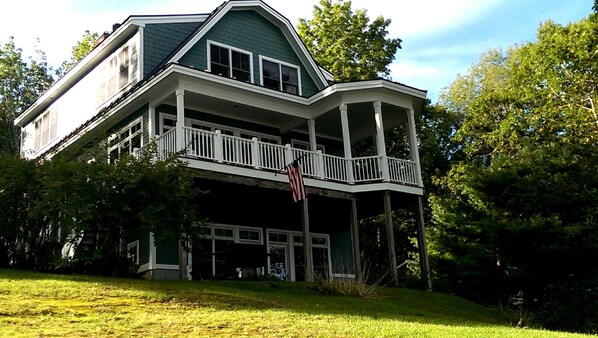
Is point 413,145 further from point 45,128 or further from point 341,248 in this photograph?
point 45,128

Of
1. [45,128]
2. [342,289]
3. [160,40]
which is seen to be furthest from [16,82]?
[342,289]

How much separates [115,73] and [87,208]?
31.1 feet

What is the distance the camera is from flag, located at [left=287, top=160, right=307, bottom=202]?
17.1 meters

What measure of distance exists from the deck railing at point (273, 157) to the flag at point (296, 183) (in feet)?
4.86

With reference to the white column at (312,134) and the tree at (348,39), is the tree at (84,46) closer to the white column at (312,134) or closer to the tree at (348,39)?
the tree at (348,39)

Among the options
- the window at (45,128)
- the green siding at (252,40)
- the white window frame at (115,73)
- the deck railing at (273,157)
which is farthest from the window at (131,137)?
the window at (45,128)

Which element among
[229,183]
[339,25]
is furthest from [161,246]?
[339,25]

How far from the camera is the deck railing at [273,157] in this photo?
17.8 meters

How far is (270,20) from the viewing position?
23703mm

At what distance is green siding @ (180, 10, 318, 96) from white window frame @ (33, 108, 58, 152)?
8282mm

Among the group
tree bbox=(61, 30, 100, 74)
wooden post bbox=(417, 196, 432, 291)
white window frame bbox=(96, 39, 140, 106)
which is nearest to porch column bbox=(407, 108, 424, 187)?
wooden post bbox=(417, 196, 432, 291)

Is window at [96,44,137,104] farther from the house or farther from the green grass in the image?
the green grass

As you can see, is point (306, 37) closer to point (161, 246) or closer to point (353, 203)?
point (353, 203)

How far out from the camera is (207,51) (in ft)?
70.9
